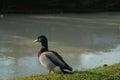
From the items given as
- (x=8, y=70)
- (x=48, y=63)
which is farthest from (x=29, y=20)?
(x=48, y=63)

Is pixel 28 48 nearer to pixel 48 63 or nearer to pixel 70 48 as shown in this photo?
pixel 70 48

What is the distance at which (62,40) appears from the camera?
33.9 feet

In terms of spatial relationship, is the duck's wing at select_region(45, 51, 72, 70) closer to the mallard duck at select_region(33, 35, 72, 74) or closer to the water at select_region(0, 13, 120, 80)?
the mallard duck at select_region(33, 35, 72, 74)

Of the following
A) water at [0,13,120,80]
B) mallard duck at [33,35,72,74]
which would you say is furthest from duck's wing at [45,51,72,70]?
water at [0,13,120,80]

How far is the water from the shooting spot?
7602 mm

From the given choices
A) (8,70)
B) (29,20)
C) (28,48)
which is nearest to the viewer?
(8,70)

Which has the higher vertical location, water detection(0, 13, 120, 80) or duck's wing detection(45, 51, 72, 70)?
water detection(0, 13, 120, 80)

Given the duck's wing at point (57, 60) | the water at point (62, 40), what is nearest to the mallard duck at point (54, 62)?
the duck's wing at point (57, 60)

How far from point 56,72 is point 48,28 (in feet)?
24.5

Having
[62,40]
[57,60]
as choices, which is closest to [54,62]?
[57,60]

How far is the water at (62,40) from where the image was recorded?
24.9 feet

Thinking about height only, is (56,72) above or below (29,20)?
below

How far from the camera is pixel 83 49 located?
9.22 m

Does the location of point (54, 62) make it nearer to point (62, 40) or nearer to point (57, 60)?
point (57, 60)
